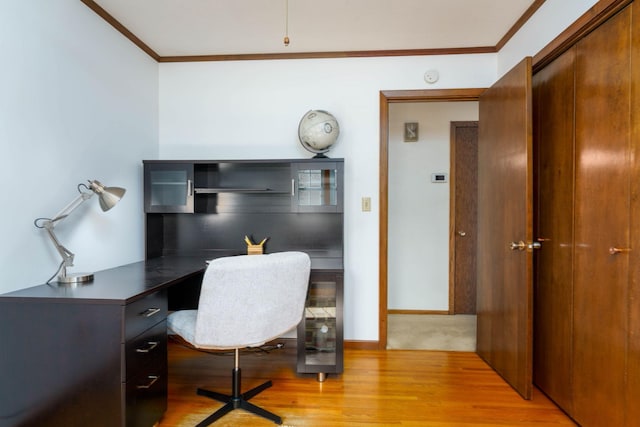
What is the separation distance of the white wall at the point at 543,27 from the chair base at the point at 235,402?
8.62 feet

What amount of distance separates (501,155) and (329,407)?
6.32ft

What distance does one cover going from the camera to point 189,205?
100 inches

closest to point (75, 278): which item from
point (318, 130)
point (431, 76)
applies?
point (318, 130)

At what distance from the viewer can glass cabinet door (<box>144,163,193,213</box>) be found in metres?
2.56

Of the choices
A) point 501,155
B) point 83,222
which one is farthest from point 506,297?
point 83,222

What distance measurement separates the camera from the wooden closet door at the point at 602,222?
4.91 ft

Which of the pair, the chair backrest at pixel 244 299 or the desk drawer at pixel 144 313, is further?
the chair backrest at pixel 244 299

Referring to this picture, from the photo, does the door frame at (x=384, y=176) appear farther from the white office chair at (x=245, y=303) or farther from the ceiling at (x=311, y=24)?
the white office chair at (x=245, y=303)

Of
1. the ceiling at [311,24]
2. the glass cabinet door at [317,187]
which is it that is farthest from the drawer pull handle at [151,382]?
the ceiling at [311,24]

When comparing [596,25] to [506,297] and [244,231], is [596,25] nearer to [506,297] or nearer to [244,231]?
[506,297]

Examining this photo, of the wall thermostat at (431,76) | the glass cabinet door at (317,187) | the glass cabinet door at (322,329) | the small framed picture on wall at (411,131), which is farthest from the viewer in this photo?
the small framed picture on wall at (411,131)

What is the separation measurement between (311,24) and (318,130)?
28.0 inches

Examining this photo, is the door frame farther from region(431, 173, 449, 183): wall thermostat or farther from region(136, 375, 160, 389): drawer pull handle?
region(136, 375, 160, 389): drawer pull handle

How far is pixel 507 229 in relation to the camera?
2219mm
